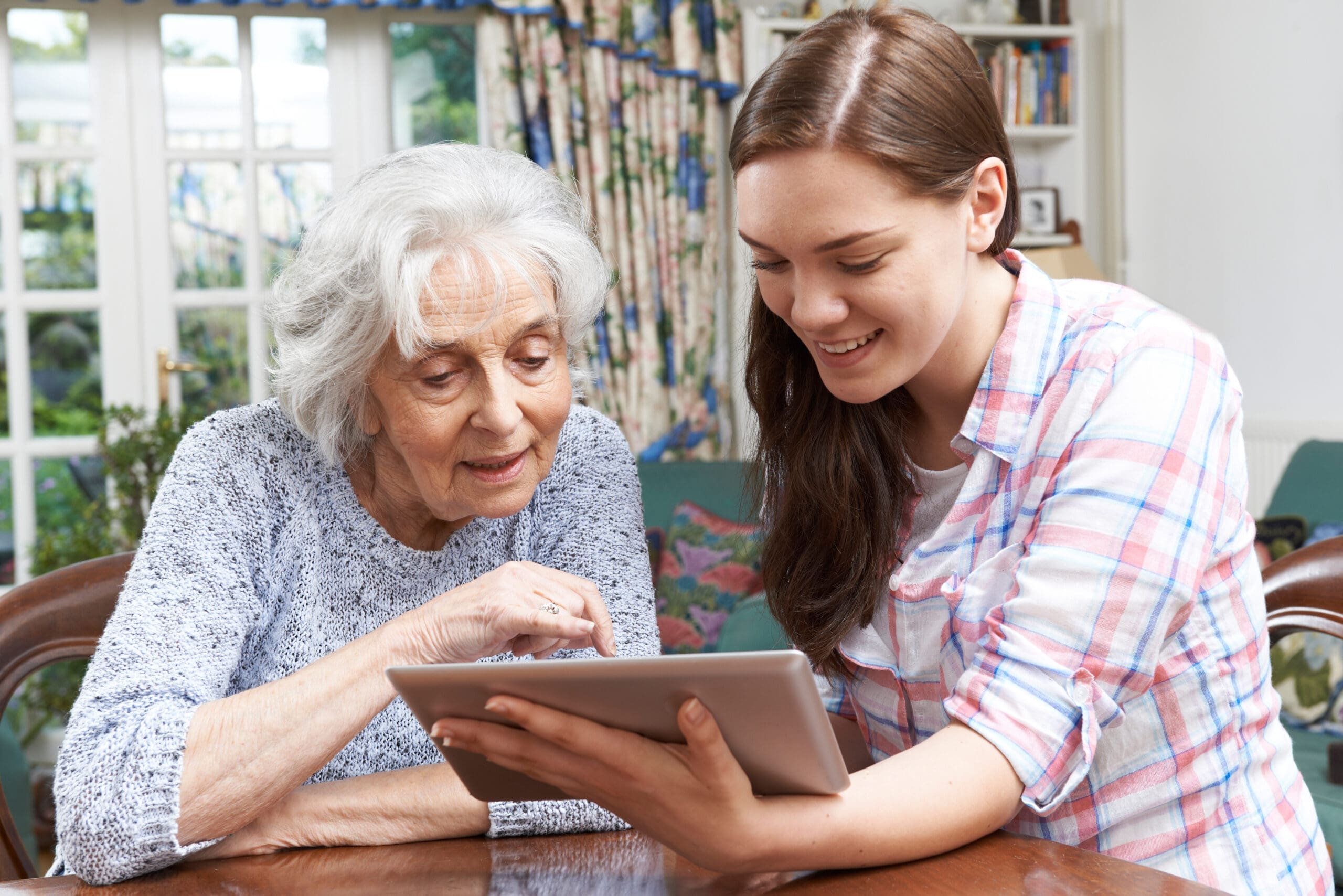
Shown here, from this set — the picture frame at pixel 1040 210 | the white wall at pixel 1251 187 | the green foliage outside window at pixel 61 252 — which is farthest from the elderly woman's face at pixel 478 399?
the picture frame at pixel 1040 210

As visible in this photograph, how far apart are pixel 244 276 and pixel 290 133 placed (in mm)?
499

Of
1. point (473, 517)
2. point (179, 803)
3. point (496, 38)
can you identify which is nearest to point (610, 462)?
point (473, 517)

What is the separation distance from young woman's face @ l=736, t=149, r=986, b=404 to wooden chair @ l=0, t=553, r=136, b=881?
2.53 ft

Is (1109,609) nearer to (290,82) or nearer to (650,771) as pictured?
(650,771)

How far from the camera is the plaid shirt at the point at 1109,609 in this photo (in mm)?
884

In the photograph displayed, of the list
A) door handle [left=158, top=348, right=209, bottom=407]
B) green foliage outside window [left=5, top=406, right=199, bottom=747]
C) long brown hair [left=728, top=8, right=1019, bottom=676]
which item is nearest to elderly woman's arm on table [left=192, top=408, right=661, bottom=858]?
long brown hair [left=728, top=8, right=1019, bottom=676]

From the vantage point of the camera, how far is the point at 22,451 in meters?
3.78

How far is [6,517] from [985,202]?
3663mm

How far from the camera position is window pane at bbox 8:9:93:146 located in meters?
3.74

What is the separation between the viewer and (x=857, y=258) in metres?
0.99

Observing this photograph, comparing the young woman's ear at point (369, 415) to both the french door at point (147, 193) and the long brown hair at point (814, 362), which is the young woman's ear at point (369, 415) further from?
the french door at point (147, 193)

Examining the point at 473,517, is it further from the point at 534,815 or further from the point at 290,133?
the point at 290,133

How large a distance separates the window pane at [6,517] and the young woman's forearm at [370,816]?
10.7 ft

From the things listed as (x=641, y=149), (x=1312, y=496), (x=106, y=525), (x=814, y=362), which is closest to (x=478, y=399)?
(x=814, y=362)
